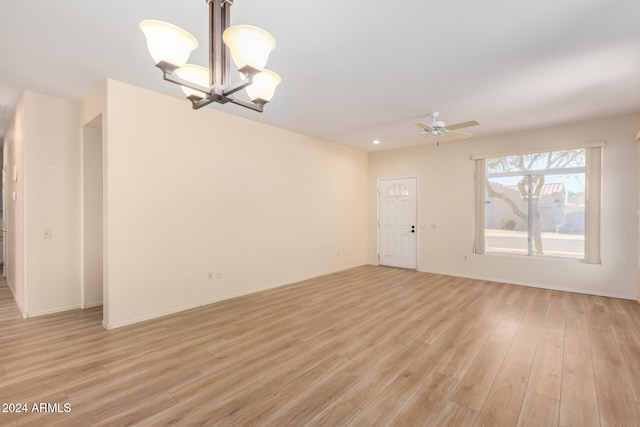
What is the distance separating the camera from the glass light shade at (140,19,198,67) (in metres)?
1.60

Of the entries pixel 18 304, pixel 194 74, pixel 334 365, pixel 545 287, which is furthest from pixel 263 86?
pixel 545 287

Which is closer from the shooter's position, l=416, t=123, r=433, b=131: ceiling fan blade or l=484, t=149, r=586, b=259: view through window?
l=416, t=123, r=433, b=131: ceiling fan blade

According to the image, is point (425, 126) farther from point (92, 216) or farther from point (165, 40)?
point (92, 216)

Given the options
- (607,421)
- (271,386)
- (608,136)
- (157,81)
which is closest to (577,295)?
(608,136)

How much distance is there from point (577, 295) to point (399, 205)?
11.9ft

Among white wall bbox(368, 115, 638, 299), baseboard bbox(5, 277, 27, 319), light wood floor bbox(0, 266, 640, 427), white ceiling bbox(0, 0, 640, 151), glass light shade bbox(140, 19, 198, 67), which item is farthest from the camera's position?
white wall bbox(368, 115, 638, 299)

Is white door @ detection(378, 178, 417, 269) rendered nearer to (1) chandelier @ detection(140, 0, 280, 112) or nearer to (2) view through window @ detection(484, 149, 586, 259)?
(2) view through window @ detection(484, 149, 586, 259)

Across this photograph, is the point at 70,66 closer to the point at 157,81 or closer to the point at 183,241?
the point at 157,81

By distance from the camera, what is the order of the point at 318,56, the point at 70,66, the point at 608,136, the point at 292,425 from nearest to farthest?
the point at 292,425 < the point at 318,56 < the point at 70,66 < the point at 608,136

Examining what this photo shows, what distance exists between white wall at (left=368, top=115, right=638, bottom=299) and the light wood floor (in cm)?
72

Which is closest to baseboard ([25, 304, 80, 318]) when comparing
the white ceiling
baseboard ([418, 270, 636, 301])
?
the white ceiling

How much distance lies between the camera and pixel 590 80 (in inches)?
132

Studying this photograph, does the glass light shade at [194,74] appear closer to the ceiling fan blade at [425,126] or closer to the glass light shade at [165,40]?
the glass light shade at [165,40]

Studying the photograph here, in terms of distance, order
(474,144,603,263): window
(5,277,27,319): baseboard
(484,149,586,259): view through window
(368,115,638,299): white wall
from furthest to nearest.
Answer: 1. (484,149,586,259): view through window
2. (474,144,603,263): window
3. (368,115,638,299): white wall
4. (5,277,27,319): baseboard
